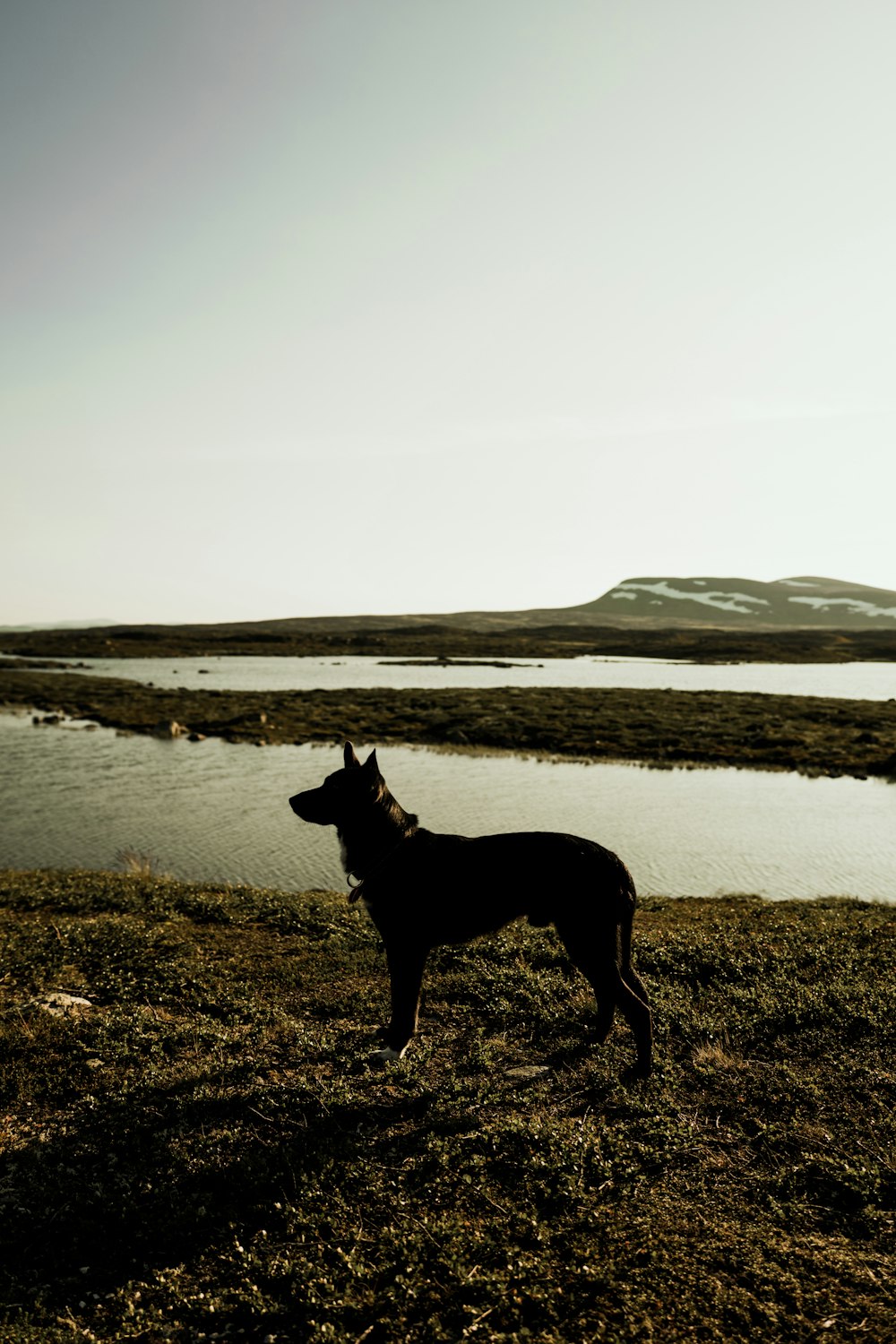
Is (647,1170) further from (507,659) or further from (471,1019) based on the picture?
(507,659)

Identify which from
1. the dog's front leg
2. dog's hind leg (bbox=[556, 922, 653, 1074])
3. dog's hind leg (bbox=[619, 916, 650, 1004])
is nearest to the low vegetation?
dog's hind leg (bbox=[619, 916, 650, 1004])

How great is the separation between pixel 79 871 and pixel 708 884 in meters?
14.3

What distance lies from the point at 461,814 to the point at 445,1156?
16.4 meters

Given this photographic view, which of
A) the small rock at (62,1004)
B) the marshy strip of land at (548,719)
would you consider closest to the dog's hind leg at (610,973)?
the small rock at (62,1004)

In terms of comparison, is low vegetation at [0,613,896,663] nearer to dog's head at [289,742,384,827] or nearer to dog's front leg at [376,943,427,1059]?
dog's front leg at [376,943,427,1059]

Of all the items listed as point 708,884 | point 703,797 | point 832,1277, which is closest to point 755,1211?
point 832,1277

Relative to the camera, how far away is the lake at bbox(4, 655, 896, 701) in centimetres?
6800

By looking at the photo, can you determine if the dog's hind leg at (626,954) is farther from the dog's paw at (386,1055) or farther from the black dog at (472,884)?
the dog's paw at (386,1055)

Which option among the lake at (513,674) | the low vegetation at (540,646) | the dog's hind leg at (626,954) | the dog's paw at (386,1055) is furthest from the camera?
the low vegetation at (540,646)

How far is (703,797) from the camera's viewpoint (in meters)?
25.7

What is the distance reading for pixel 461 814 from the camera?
874 inches

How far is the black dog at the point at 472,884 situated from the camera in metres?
6.98

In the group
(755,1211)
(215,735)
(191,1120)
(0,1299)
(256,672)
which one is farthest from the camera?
(256,672)

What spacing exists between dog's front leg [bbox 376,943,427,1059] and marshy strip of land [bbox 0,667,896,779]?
26979mm
